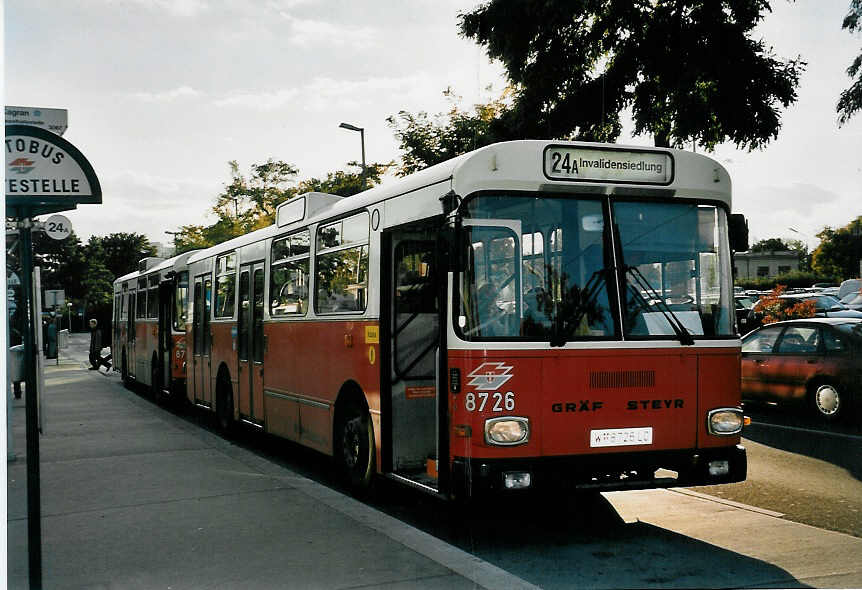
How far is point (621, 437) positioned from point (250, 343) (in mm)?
7161

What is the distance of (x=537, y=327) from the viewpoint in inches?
272

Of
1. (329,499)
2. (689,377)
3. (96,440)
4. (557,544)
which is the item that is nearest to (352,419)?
(329,499)

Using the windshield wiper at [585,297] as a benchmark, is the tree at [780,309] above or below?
below

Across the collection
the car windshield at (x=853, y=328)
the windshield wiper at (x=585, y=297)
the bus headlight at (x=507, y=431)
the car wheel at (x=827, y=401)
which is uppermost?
the windshield wiper at (x=585, y=297)

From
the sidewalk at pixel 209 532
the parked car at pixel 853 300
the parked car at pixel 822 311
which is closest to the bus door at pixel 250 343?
the sidewalk at pixel 209 532

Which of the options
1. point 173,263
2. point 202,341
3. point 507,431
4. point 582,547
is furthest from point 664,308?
point 173,263

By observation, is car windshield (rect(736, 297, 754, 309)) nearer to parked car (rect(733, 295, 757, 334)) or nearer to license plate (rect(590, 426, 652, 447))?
parked car (rect(733, 295, 757, 334))

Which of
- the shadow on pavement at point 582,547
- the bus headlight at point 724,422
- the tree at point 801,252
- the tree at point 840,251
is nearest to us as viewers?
the shadow on pavement at point 582,547

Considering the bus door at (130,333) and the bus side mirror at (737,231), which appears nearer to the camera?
the bus side mirror at (737,231)

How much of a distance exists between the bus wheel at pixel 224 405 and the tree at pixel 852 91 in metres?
14.9

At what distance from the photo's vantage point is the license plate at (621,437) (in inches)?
275

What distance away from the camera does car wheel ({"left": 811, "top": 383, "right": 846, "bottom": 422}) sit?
13.6 m

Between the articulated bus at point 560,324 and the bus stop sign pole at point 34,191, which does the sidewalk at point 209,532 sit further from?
the bus stop sign pole at point 34,191

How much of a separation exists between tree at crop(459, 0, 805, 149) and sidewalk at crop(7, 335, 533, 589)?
15837 millimetres
